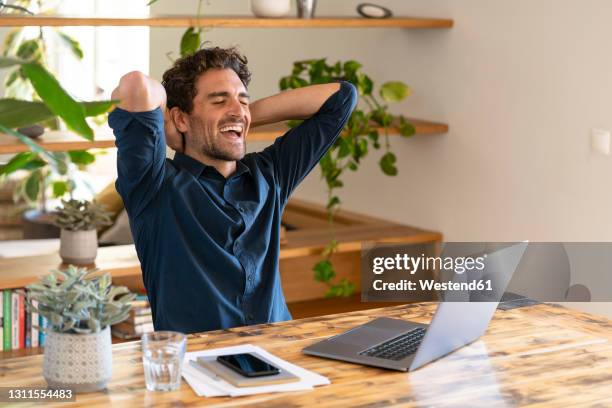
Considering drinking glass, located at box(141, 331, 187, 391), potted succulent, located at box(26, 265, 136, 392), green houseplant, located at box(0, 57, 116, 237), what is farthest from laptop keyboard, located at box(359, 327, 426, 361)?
green houseplant, located at box(0, 57, 116, 237)

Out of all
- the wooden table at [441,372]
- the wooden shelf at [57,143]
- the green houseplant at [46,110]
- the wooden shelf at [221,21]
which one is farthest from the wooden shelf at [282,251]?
the green houseplant at [46,110]

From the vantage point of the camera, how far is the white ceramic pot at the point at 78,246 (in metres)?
3.57

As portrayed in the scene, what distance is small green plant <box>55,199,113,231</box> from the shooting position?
3574 millimetres

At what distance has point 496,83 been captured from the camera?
402cm

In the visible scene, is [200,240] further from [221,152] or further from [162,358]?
[162,358]

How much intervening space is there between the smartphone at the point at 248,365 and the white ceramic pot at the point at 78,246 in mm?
1828

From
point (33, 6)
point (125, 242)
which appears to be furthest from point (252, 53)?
point (33, 6)

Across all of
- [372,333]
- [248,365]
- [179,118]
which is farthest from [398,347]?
[179,118]

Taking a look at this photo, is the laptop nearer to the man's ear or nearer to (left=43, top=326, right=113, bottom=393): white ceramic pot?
(left=43, top=326, right=113, bottom=393): white ceramic pot

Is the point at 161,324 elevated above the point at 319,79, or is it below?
below

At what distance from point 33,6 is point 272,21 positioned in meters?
2.52

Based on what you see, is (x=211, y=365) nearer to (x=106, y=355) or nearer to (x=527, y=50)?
(x=106, y=355)

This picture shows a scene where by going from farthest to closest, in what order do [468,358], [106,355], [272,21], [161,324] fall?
[272,21]
[161,324]
[468,358]
[106,355]

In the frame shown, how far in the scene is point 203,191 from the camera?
244 cm
